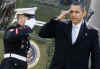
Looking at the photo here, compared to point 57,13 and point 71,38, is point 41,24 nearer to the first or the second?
point 57,13

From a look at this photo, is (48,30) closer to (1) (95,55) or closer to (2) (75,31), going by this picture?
(2) (75,31)

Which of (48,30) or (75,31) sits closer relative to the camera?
(75,31)

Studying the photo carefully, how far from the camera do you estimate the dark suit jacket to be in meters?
4.14

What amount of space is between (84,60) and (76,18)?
0.63 m

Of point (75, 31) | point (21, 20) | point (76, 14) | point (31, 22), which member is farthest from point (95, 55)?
point (21, 20)

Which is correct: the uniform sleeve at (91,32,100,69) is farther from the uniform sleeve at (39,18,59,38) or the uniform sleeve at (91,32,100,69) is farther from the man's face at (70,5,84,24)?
the uniform sleeve at (39,18,59,38)

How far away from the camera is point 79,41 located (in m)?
4.18

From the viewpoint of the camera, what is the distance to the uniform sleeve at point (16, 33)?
13.7 feet

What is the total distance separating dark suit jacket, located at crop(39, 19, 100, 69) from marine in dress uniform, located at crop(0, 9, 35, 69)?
42 cm

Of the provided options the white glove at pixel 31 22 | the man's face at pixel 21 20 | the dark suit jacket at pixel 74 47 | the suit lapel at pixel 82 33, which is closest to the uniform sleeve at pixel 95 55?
the dark suit jacket at pixel 74 47

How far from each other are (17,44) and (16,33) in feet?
0.56

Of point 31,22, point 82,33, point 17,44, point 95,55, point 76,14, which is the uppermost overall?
point 76,14

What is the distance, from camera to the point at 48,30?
4371 mm

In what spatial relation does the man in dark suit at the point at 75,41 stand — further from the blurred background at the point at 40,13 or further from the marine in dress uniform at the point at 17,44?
the marine in dress uniform at the point at 17,44
